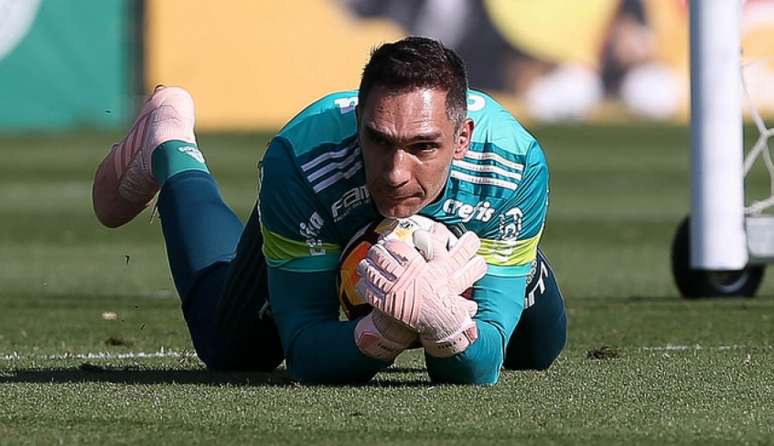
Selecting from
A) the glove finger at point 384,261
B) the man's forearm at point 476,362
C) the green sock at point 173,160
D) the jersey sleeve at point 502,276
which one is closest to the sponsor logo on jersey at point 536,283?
the jersey sleeve at point 502,276

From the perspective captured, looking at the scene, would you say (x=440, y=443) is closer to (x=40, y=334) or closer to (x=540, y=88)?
(x=40, y=334)

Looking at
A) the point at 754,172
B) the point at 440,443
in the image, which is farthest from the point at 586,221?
the point at 440,443

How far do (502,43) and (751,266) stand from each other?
14.9 meters

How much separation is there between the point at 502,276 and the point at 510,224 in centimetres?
15

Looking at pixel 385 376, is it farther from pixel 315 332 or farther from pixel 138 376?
pixel 138 376

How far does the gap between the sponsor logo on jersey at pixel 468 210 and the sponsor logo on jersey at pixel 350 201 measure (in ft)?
0.72

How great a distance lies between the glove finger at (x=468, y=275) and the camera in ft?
14.7

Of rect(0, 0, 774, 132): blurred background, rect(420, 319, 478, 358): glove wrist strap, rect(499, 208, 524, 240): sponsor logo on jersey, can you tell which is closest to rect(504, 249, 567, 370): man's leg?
rect(499, 208, 524, 240): sponsor logo on jersey

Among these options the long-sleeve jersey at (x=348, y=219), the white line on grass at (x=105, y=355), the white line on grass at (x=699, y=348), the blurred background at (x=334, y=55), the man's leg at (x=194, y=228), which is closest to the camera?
the long-sleeve jersey at (x=348, y=219)

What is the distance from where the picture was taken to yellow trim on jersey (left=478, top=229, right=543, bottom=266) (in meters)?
4.73

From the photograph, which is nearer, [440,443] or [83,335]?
[440,443]

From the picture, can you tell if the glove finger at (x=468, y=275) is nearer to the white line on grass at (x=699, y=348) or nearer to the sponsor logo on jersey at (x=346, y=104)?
the sponsor logo on jersey at (x=346, y=104)

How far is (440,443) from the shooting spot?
12.7 feet

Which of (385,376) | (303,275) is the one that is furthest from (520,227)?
(385,376)
